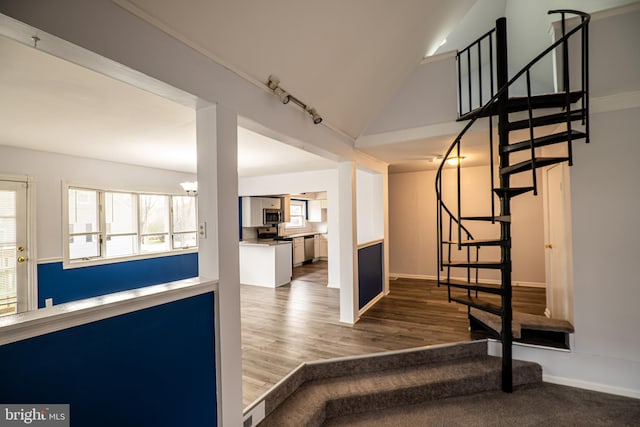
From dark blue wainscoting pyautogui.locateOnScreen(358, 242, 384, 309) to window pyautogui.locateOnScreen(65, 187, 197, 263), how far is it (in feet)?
13.0

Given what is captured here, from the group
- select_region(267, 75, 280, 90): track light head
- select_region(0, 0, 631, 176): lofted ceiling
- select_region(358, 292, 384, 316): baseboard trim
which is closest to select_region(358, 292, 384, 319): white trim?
select_region(358, 292, 384, 316): baseboard trim

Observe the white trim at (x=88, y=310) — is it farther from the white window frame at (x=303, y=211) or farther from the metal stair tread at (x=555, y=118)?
the white window frame at (x=303, y=211)

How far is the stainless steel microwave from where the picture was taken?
6687 millimetres

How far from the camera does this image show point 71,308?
1.15 m

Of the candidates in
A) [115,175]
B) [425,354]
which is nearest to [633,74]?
[425,354]

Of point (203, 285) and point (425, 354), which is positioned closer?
point (203, 285)

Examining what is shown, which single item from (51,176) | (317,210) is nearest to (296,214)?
(317,210)

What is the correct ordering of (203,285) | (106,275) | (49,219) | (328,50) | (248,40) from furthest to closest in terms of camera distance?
(106,275) → (49,219) → (328,50) → (248,40) → (203,285)

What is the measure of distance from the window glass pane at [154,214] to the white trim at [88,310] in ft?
14.2

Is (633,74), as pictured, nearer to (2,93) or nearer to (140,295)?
(140,295)

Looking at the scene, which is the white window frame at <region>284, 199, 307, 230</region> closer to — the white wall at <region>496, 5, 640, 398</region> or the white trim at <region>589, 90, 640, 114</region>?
the white wall at <region>496, 5, 640, 398</region>

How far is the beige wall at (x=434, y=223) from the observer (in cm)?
480

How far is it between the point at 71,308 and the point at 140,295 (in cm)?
26

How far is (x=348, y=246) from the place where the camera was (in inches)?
137
